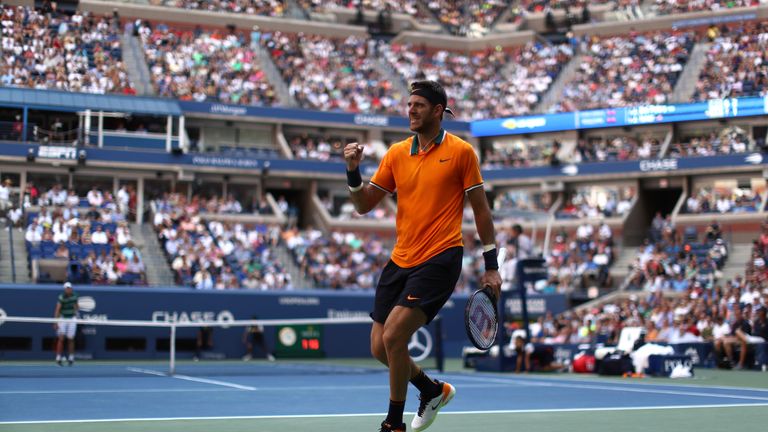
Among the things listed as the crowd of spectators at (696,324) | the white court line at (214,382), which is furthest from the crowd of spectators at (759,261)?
the white court line at (214,382)

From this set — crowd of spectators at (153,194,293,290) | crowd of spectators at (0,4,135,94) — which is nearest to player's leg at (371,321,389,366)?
crowd of spectators at (153,194,293,290)

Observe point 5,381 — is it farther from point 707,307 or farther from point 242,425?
point 707,307

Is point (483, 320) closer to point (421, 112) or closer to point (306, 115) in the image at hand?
point (421, 112)

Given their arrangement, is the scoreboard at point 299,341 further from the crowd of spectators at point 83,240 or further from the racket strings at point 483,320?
the racket strings at point 483,320

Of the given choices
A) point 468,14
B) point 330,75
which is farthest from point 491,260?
point 468,14

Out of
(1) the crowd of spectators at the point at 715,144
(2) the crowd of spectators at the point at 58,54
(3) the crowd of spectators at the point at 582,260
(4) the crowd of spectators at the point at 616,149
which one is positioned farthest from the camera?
(4) the crowd of spectators at the point at 616,149

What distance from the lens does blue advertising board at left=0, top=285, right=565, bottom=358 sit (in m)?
25.7

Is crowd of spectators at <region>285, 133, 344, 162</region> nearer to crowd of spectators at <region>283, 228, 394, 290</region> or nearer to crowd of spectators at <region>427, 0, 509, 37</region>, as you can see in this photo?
crowd of spectators at <region>283, 228, 394, 290</region>

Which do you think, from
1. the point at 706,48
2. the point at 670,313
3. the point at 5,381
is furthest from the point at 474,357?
the point at 706,48

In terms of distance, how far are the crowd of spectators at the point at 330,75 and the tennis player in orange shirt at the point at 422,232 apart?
128 ft

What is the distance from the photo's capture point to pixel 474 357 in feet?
76.7

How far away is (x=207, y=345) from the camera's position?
27.7m

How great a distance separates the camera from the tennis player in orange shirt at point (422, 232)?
276 inches

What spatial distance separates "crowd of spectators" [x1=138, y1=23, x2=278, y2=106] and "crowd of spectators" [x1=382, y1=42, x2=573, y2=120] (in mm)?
7963
